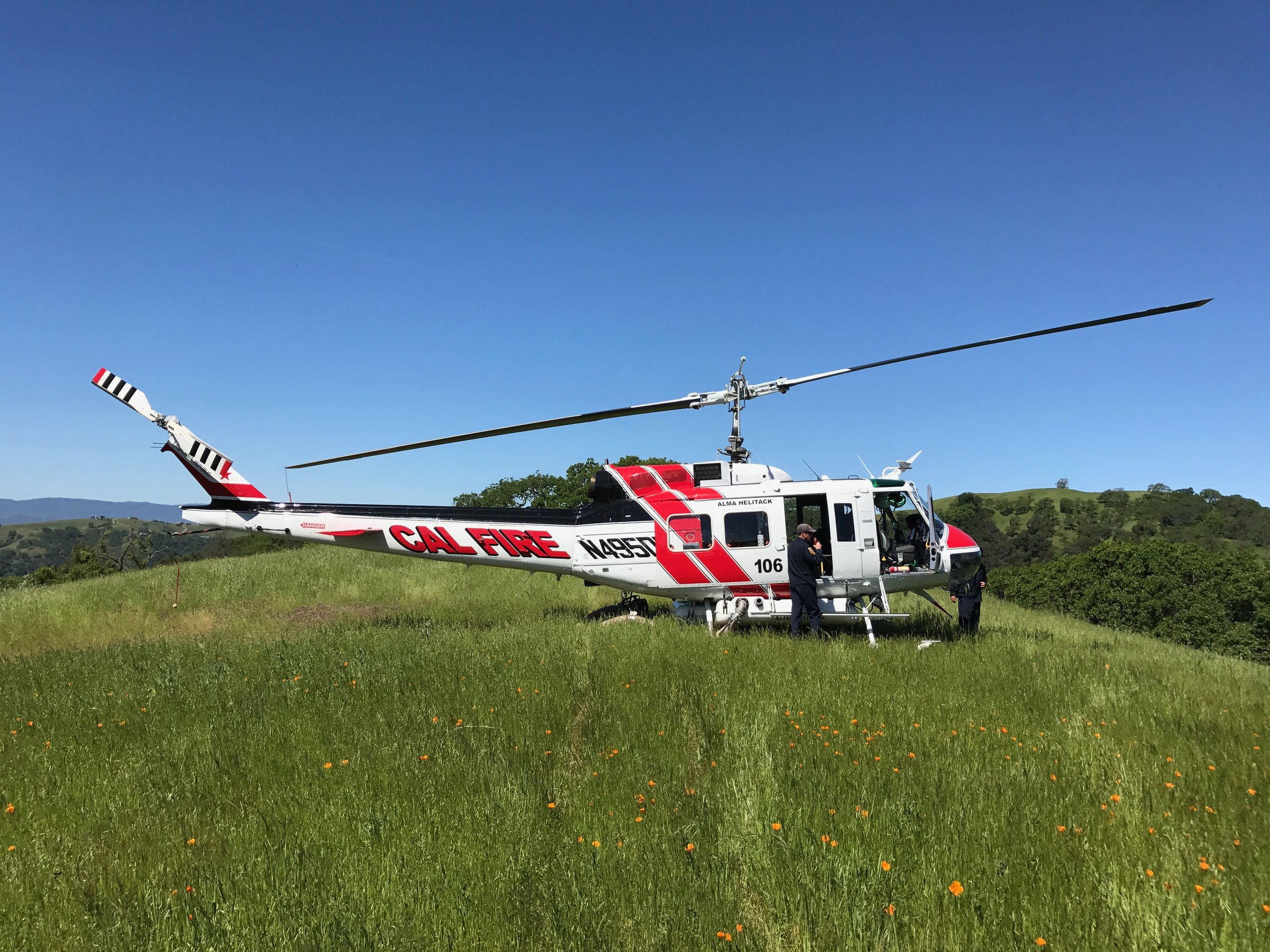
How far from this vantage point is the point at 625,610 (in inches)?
530

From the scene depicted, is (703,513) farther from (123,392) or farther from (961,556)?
(123,392)

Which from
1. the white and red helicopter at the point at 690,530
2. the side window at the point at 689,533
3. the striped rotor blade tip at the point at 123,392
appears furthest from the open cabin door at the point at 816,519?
the striped rotor blade tip at the point at 123,392

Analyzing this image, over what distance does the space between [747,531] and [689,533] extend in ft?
3.29

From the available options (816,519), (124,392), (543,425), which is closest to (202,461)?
(124,392)

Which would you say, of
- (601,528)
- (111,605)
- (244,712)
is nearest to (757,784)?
(244,712)

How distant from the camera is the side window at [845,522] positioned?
38.4 feet

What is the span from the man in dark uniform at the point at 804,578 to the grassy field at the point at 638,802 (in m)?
1.57

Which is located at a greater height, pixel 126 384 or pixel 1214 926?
pixel 126 384

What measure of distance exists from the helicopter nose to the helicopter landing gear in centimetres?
550

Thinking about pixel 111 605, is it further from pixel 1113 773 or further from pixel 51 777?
pixel 1113 773

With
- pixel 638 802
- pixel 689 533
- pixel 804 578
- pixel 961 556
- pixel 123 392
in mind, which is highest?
pixel 123 392

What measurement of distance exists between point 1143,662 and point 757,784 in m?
8.27

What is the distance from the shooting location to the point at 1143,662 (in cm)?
998

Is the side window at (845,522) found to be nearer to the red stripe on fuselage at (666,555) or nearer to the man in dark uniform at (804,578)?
the man in dark uniform at (804,578)
